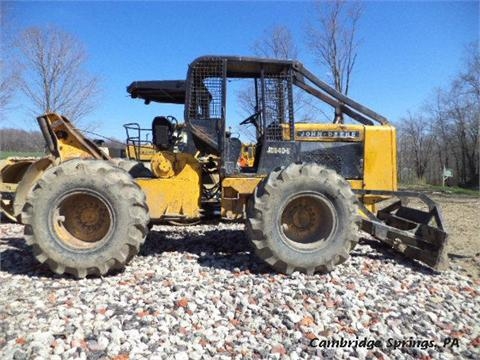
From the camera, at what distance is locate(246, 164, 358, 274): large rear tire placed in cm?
496

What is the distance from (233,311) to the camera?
4.00 meters

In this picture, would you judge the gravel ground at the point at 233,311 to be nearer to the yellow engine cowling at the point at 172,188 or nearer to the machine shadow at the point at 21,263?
the machine shadow at the point at 21,263

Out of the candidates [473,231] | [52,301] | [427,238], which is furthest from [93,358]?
[473,231]

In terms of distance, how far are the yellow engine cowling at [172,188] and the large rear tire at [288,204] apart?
0.91 metres

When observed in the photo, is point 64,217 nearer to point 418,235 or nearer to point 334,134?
point 334,134

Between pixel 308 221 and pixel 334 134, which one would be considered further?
pixel 334 134

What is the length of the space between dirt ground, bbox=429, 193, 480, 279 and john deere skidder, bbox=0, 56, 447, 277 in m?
0.88

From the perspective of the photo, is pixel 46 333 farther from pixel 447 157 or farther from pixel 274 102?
pixel 447 157

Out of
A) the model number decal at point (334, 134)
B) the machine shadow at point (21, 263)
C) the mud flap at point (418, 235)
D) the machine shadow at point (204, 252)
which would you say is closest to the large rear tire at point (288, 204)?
the machine shadow at point (204, 252)

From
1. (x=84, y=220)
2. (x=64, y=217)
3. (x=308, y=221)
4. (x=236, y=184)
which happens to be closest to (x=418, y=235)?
(x=308, y=221)

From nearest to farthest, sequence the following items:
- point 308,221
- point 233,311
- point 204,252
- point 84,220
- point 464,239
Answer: point 233,311
point 84,220
point 308,221
point 204,252
point 464,239

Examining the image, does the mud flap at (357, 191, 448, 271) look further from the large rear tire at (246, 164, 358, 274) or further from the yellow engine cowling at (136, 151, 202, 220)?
the yellow engine cowling at (136, 151, 202, 220)

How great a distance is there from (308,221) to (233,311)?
1.83 metres

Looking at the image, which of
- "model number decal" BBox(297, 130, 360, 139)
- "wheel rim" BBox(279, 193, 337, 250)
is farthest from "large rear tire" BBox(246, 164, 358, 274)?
"model number decal" BBox(297, 130, 360, 139)
